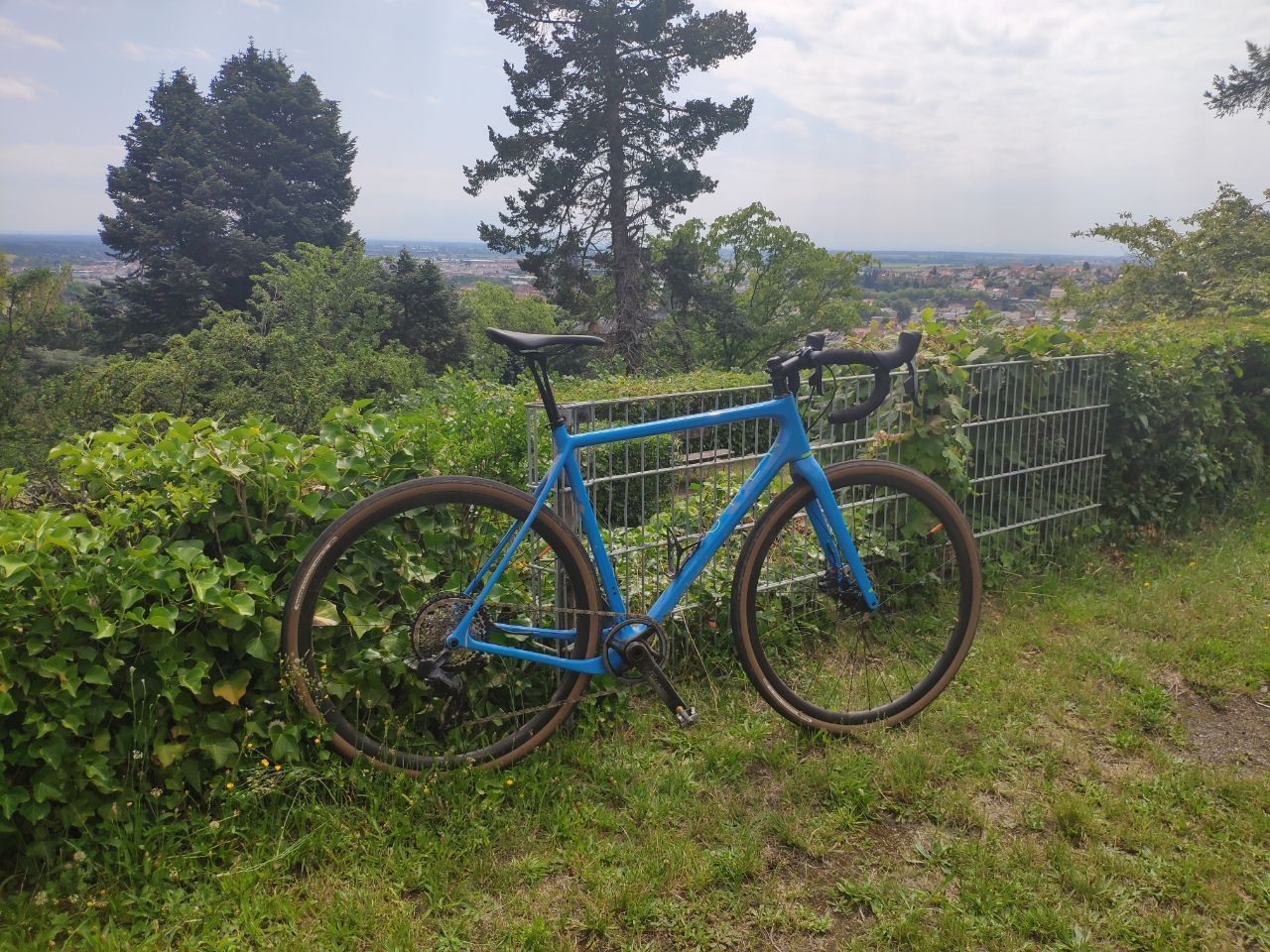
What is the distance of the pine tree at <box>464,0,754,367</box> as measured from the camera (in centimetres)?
2633

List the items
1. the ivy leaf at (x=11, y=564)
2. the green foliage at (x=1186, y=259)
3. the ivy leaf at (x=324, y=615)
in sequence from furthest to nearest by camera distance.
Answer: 1. the green foliage at (x=1186, y=259)
2. the ivy leaf at (x=324, y=615)
3. the ivy leaf at (x=11, y=564)

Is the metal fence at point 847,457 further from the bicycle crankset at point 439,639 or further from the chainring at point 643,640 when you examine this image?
the bicycle crankset at point 439,639

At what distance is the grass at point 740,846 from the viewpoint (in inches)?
72.1

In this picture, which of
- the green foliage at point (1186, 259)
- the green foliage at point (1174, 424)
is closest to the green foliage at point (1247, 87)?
the green foliage at point (1186, 259)

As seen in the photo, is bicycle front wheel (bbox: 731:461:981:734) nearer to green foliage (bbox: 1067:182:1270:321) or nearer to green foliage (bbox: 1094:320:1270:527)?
green foliage (bbox: 1094:320:1270:527)

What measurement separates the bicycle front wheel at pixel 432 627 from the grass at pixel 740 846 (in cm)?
14

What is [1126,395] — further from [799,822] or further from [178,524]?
[178,524]

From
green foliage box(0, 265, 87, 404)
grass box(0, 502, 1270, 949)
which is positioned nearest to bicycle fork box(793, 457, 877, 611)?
grass box(0, 502, 1270, 949)

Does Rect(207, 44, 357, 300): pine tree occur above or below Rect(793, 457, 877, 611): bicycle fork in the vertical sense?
above

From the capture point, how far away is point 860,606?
2.63 m

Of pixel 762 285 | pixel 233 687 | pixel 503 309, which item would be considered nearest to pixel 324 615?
pixel 233 687

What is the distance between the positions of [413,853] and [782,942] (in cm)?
88

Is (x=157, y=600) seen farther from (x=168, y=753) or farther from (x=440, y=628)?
(x=440, y=628)

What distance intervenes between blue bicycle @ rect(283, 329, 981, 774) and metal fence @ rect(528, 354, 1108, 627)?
0.62 feet
